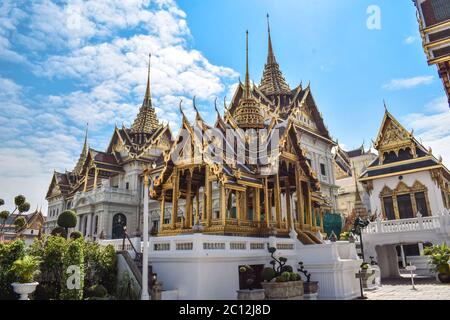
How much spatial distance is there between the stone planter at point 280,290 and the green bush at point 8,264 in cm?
565

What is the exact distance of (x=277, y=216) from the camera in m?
12.1

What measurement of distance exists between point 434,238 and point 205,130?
47.1 ft

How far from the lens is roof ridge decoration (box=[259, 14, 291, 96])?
126ft

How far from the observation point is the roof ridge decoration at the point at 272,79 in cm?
3836

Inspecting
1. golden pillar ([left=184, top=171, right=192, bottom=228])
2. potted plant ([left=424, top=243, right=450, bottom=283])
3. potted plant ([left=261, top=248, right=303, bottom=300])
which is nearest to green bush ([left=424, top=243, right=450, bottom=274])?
potted plant ([left=424, top=243, right=450, bottom=283])

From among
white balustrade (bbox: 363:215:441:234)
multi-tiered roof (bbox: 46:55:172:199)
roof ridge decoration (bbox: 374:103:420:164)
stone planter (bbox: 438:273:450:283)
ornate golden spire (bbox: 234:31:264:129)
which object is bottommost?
stone planter (bbox: 438:273:450:283)

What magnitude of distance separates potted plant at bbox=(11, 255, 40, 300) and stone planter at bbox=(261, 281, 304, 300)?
17.1 ft

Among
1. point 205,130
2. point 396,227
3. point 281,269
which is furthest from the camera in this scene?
point 396,227

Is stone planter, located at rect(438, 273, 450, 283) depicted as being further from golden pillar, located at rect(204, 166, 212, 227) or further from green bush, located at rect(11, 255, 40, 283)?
green bush, located at rect(11, 255, 40, 283)

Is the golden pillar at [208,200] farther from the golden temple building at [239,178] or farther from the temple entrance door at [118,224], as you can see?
the temple entrance door at [118,224]

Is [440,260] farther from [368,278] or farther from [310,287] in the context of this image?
[310,287]

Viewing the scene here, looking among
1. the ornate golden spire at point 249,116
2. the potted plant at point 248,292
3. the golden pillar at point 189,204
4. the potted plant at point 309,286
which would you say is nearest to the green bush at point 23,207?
the golden pillar at point 189,204
